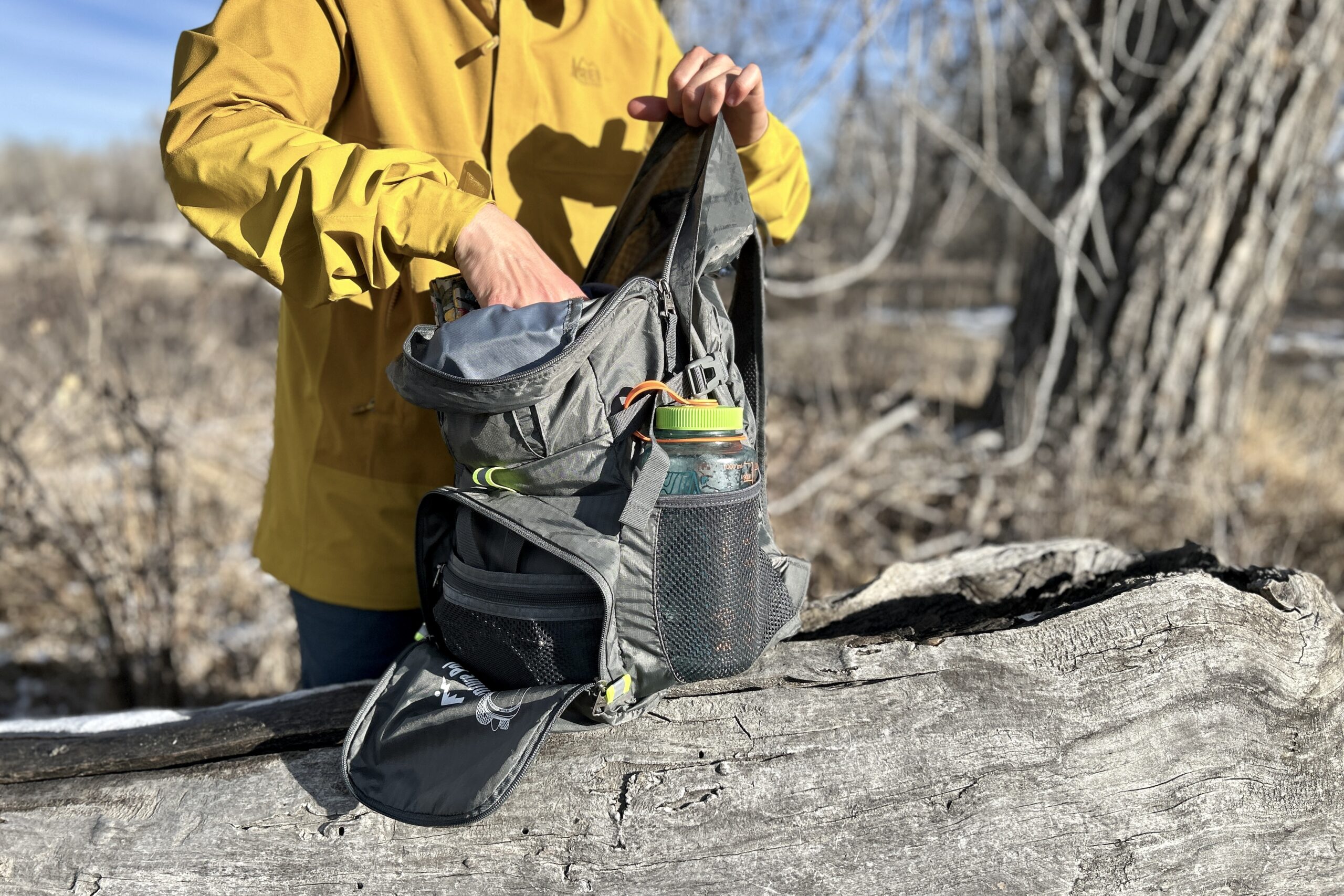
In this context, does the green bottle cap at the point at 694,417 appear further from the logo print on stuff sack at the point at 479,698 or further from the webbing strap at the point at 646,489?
the logo print on stuff sack at the point at 479,698

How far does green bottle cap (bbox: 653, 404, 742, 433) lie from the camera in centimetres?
125

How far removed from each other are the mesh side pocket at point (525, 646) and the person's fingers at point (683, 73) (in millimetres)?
903


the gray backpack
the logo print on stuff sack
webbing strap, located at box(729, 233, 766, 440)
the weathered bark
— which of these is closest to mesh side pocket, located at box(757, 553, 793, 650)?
the gray backpack

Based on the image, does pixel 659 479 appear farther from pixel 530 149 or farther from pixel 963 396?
pixel 963 396

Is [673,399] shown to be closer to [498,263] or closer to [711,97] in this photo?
[498,263]

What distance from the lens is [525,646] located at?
1311 millimetres

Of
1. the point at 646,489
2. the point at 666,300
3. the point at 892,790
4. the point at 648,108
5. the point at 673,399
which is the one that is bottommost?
the point at 892,790

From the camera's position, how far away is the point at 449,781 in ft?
4.28

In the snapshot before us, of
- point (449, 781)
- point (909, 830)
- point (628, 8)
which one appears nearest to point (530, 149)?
point (628, 8)

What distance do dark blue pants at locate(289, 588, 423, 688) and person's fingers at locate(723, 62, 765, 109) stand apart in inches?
44.7

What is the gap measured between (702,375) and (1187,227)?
364cm

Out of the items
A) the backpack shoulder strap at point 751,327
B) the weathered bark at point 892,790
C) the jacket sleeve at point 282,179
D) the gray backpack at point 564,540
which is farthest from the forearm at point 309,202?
the weathered bark at point 892,790

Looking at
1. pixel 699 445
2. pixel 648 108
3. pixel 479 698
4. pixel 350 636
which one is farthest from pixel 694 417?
pixel 350 636

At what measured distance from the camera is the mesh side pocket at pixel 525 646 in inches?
50.5
